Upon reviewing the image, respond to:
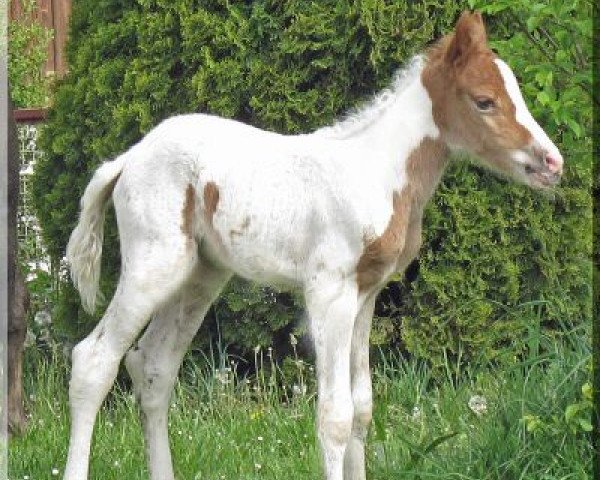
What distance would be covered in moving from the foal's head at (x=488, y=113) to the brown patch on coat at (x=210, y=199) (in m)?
0.87

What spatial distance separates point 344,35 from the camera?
640cm

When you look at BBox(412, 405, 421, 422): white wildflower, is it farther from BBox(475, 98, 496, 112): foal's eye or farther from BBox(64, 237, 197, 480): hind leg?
BBox(475, 98, 496, 112): foal's eye

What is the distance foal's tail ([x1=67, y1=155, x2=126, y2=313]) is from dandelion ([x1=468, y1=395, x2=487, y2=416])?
158 cm

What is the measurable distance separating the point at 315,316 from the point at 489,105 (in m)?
0.94

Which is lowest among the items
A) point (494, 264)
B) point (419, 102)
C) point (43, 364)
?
point (43, 364)

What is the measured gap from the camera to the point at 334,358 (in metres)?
4.56

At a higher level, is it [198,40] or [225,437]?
[198,40]

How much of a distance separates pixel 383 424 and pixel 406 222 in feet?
3.76

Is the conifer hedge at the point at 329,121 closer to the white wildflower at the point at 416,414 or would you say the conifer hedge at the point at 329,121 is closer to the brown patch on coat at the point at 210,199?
the white wildflower at the point at 416,414

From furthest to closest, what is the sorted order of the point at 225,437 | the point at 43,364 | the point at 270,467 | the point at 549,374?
1. the point at 43,364
2. the point at 225,437
3. the point at 270,467
4. the point at 549,374

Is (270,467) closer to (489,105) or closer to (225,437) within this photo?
(225,437)

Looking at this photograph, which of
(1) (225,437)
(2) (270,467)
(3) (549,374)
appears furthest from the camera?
(1) (225,437)

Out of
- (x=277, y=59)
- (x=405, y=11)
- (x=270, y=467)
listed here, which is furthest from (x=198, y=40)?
(x=270, y=467)

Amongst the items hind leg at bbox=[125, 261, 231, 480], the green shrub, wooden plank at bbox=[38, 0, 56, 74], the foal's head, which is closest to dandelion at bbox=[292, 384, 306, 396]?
hind leg at bbox=[125, 261, 231, 480]
